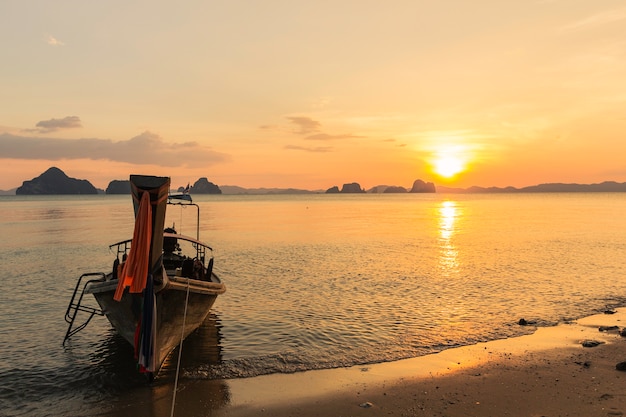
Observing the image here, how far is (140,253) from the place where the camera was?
1109 cm

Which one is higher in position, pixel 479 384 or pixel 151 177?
pixel 151 177

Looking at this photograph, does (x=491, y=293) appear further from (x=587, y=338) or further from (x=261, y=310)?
(x=261, y=310)

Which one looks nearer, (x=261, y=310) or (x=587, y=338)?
(x=587, y=338)

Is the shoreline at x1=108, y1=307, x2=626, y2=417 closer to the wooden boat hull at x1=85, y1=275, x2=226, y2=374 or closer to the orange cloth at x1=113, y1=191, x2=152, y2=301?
the wooden boat hull at x1=85, y1=275, x2=226, y2=374

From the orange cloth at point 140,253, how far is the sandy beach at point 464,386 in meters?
3.22

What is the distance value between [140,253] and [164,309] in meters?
1.85

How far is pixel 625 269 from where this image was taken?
93.9 feet

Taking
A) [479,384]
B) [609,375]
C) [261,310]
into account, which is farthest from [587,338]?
[261,310]

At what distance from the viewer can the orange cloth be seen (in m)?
11.0

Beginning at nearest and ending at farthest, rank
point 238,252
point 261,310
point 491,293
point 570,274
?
1. point 261,310
2. point 491,293
3. point 570,274
4. point 238,252

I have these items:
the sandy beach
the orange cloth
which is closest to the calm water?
the sandy beach

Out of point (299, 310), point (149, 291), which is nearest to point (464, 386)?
point (149, 291)

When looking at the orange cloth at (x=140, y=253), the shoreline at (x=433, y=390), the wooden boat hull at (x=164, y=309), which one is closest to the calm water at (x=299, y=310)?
the shoreline at (x=433, y=390)

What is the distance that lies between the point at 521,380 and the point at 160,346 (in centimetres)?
963
